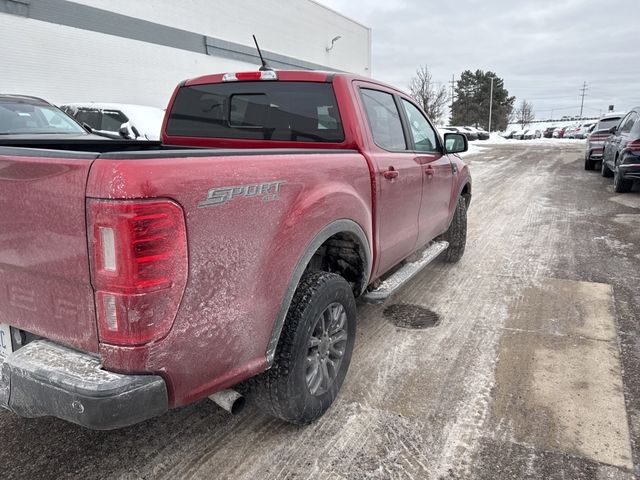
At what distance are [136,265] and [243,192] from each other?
1.65 feet

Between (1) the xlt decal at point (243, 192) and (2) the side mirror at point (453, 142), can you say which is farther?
(2) the side mirror at point (453, 142)

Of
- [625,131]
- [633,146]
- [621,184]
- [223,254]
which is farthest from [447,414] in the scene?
[625,131]

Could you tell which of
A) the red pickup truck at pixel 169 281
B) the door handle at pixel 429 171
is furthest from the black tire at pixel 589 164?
the red pickup truck at pixel 169 281

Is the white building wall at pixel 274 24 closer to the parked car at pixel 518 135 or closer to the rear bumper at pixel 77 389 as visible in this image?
the rear bumper at pixel 77 389

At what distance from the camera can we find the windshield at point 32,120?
20.4 feet

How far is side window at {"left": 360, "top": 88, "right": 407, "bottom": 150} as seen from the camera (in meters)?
3.30

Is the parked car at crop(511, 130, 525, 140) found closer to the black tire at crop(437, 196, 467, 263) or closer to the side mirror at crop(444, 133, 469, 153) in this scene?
the black tire at crop(437, 196, 467, 263)

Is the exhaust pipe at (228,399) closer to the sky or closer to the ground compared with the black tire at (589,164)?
closer to the ground

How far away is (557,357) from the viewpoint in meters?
3.31

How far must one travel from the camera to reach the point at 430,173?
403 centimetres

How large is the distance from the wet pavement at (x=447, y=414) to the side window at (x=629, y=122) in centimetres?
619

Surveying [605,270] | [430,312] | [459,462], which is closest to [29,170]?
[459,462]

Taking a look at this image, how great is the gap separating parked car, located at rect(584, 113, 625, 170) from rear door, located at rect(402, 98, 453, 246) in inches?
430

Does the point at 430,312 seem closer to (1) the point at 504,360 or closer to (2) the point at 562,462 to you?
(1) the point at 504,360
